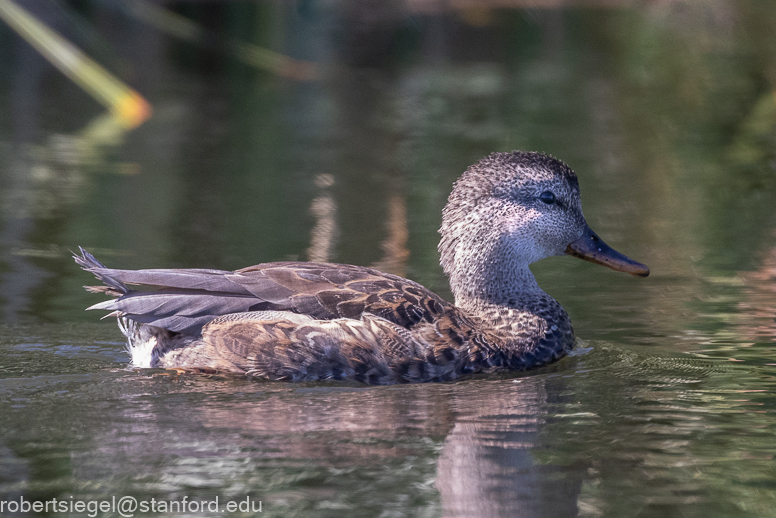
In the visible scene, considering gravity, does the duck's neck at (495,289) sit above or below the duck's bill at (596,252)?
below

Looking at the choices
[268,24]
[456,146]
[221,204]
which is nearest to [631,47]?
[268,24]

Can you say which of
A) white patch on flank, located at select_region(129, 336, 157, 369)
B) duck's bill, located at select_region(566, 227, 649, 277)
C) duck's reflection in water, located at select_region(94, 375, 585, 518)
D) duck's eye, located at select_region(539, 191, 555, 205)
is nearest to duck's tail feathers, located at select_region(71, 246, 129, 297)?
white patch on flank, located at select_region(129, 336, 157, 369)

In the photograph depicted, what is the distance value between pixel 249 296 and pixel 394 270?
298 centimetres

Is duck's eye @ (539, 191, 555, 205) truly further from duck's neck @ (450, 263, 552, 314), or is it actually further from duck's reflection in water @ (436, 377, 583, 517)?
duck's reflection in water @ (436, 377, 583, 517)

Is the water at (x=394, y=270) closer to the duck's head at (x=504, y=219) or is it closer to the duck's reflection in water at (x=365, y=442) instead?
the duck's reflection in water at (x=365, y=442)

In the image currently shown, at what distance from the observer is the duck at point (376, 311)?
267 inches

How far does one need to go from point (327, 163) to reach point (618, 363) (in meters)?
8.98

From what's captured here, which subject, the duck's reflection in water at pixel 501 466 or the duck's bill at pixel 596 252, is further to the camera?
the duck's bill at pixel 596 252

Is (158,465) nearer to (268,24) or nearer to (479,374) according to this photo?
(479,374)

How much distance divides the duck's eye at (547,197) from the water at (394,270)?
39.7 inches

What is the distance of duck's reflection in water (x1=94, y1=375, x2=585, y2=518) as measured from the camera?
4992mm

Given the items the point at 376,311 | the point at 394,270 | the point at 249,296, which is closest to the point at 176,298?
the point at 249,296

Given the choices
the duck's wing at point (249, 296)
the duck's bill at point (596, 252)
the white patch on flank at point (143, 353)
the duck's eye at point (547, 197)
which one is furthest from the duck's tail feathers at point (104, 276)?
the duck's bill at point (596, 252)

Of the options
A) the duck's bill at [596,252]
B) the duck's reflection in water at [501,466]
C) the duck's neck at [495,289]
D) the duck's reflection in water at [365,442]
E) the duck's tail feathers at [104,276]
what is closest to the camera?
the duck's reflection in water at [501,466]
